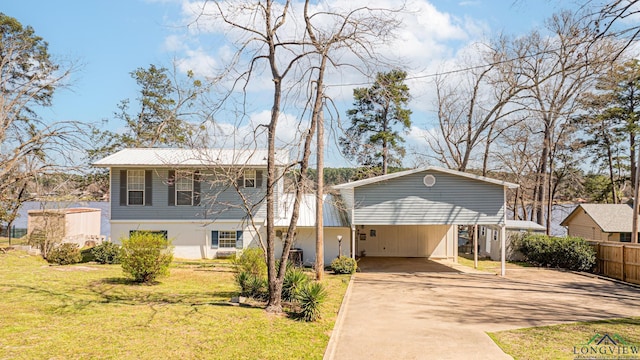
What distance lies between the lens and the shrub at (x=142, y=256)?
1349cm

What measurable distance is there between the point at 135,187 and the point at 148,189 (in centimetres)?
67

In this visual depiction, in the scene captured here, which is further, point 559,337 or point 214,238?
point 214,238

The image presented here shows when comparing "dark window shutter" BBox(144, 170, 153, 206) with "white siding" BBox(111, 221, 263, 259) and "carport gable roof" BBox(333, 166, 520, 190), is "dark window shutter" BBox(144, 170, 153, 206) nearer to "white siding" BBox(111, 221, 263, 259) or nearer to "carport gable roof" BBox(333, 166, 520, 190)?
"white siding" BBox(111, 221, 263, 259)

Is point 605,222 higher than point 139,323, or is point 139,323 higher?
point 605,222

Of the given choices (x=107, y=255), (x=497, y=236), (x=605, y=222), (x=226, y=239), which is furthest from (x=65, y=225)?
(x=605, y=222)

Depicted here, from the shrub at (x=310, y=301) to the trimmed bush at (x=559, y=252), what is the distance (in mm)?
15827

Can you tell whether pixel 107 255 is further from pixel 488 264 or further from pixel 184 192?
pixel 488 264

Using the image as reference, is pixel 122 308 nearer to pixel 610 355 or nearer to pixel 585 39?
pixel 610 355

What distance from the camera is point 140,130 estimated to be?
3341 cm

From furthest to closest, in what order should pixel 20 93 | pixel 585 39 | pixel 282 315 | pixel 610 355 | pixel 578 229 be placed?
1. pixel 578 229
2. pixel 20 93
3. pixel 282 315
4. pixel 610 355
5. pixel 585 39

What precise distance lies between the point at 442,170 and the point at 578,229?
64.4 feet

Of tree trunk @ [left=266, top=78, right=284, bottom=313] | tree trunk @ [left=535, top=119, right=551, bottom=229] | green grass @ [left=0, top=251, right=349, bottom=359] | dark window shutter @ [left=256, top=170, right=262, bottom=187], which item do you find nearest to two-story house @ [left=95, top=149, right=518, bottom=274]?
dark window shutter @ [left=256, top=170, right=262, bottom=187]

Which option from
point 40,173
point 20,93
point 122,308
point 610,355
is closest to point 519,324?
point 610,355

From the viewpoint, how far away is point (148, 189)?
21297mm
